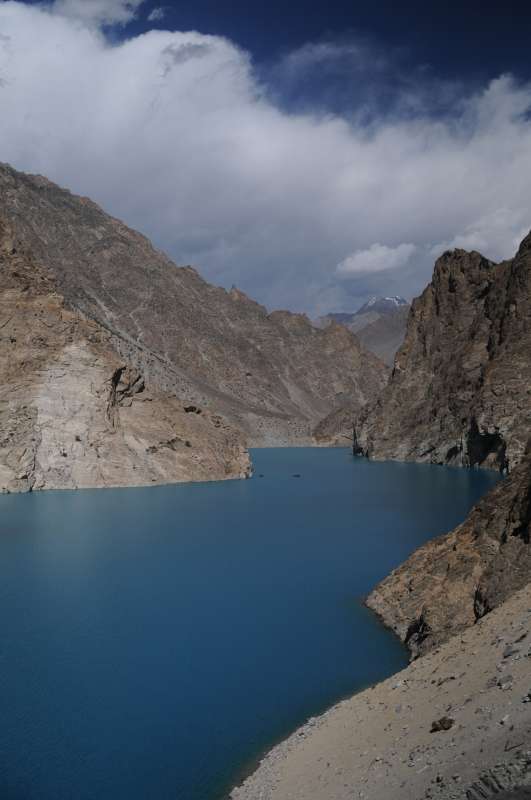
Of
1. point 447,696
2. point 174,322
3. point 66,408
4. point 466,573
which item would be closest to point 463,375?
point 66,408

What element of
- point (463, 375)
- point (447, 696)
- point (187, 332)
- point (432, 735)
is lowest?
point (432, 735)

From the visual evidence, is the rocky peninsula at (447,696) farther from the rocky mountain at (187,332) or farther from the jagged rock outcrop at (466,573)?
the rocky mountain at (187,332)

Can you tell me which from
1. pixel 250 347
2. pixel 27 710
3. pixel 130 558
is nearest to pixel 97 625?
pixel 27 710

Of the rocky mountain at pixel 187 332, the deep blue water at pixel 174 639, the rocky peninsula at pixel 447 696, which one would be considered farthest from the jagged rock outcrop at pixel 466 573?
the rocky mountain at pixel 187 332

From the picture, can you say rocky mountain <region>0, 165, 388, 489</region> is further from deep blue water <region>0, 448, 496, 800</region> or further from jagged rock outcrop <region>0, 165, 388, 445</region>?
deep blue water <region>0, 448, 496, 800</region>

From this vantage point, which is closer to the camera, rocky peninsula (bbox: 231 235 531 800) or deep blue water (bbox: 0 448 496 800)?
rocky peninsula (bbox: 231 235 531 800)

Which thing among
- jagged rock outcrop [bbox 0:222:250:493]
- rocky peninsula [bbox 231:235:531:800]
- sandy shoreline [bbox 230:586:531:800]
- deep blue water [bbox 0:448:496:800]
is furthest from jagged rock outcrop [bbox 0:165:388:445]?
sandy shoreline [bbox 230:586:531:800]

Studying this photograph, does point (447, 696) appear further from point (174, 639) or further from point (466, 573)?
point (174, 639)
